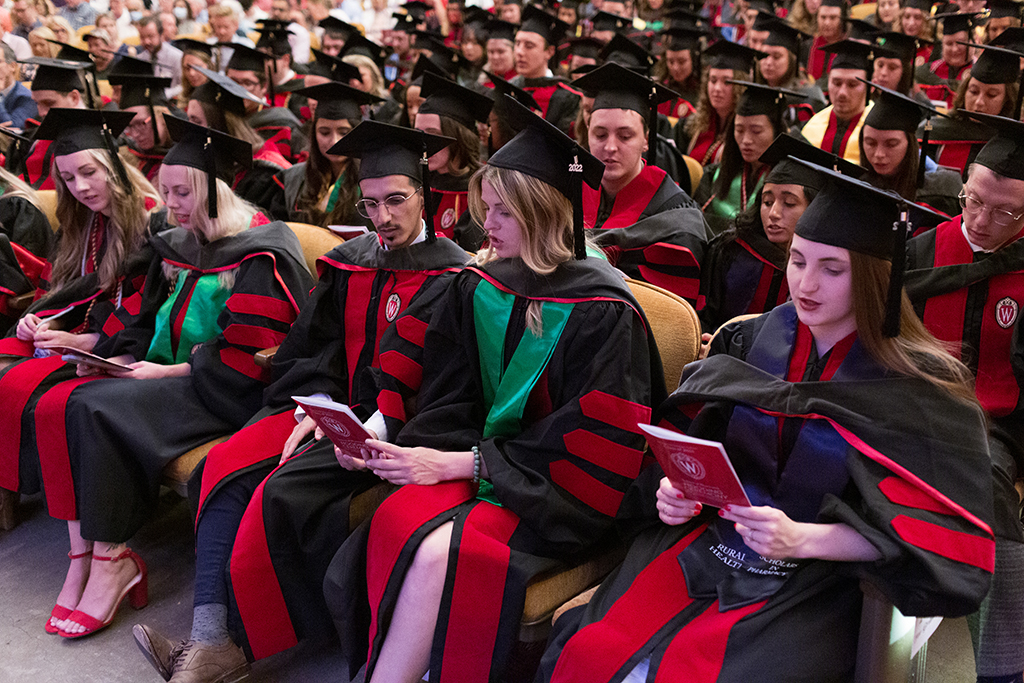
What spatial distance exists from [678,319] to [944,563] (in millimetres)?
954

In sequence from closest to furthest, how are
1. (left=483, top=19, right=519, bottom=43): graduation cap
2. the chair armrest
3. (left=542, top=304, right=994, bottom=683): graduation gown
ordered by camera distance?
(left=542, top=304, right=994, bottom=683): graduation gown, the chair armrest, (left=483, top=19, right=519, bottom=43): graduation cap

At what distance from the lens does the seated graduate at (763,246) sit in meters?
2.88

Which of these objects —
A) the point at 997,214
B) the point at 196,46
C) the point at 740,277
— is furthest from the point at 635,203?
the point at 196,46

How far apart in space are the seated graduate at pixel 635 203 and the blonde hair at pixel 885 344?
1461mm

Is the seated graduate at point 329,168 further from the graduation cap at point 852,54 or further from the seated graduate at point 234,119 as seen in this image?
the graduation cap at point 852,54

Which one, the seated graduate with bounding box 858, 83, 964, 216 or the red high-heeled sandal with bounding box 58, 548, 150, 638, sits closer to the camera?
the red high-heeled sandal with bounding box 58, 548, 150, 638

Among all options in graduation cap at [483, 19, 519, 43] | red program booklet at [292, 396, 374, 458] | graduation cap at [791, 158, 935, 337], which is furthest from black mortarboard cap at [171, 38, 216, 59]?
graduation cap at [791, 158, 935, 337]

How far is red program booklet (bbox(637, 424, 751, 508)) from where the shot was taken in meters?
1.48

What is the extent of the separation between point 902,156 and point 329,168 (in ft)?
8.49

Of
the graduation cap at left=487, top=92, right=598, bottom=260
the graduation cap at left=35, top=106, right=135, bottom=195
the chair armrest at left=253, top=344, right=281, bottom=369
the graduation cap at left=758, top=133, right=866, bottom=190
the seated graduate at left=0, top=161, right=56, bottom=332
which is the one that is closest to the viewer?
the graduation cap at left=487, top=92, right=598, bottom=260

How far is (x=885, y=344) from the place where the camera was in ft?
5.57

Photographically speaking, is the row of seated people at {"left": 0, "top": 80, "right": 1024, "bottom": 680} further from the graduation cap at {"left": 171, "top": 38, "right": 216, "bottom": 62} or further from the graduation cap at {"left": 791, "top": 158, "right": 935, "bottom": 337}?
the graduation cap at {"left": 171, "top": 38, "right": 216, "bottom": 62}

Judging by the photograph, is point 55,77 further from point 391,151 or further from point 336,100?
point 391,151

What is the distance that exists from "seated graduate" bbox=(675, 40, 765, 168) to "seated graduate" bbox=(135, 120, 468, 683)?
2472 mm
